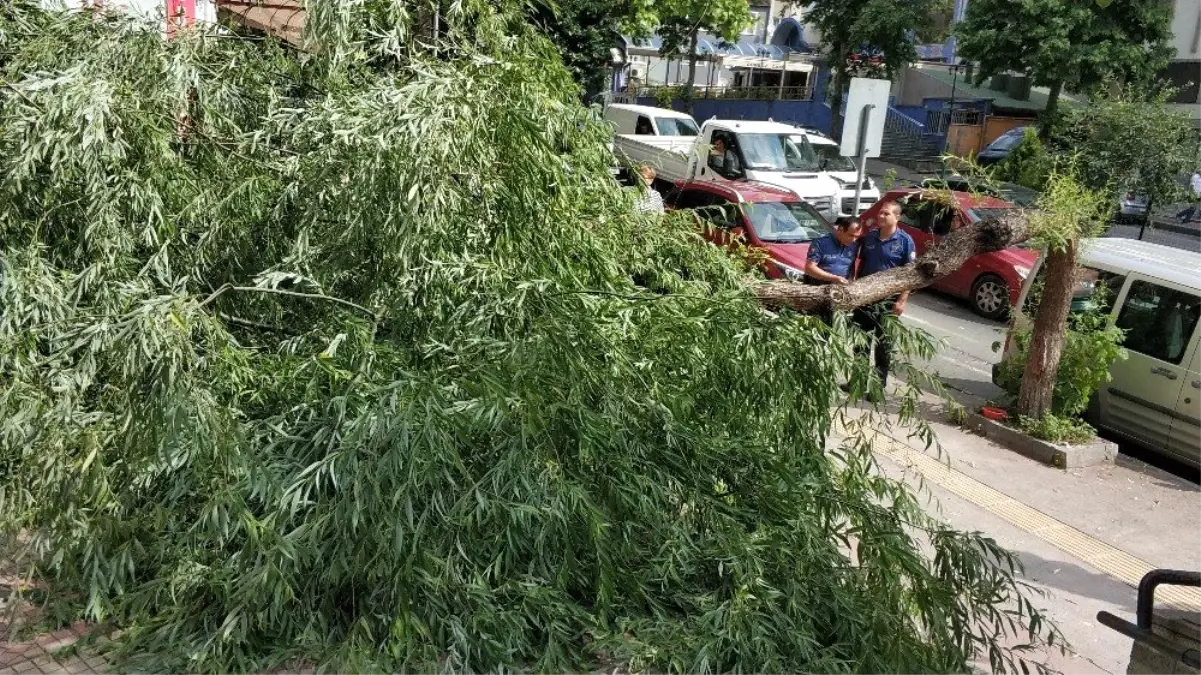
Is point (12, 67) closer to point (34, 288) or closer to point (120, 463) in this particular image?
point (34, 288)

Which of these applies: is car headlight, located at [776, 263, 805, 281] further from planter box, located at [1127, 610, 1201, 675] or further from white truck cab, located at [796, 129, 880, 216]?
white truck cab, located at [796, 129, 880, 216]

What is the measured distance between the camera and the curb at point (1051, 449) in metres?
8.25

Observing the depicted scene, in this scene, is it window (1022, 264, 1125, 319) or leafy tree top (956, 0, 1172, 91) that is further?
leafy tree top (956, 0, 1172, 91)

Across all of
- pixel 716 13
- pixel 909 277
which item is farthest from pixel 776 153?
pixel 909 277

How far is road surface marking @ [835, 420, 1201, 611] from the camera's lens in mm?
6352

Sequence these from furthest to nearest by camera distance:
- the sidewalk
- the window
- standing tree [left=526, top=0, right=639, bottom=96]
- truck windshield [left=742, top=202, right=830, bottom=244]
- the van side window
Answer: standing tree [left=526, top=0, right=639, bottom=96] → truck windshield [left=742, top=202, right=830, bottom=244] → the window → the van side window → the sidewalk

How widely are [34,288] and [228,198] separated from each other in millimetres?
1061

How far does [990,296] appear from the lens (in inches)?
539

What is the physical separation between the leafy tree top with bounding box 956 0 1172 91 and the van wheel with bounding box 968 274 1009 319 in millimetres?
12819

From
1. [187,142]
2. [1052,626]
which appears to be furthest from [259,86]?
[1052,626]

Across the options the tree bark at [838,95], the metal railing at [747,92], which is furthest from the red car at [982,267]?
the metal railing at [747,92]

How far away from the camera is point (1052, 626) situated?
17.0 ft

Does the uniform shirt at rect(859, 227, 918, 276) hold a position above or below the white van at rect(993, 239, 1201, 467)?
above

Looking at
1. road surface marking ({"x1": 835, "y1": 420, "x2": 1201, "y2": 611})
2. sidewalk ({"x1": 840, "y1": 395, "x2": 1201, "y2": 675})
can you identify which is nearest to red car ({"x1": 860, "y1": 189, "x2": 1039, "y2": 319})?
sidewalk ({"x1": 840, "y1": 395, "x2": 1201, "y2": 675})
